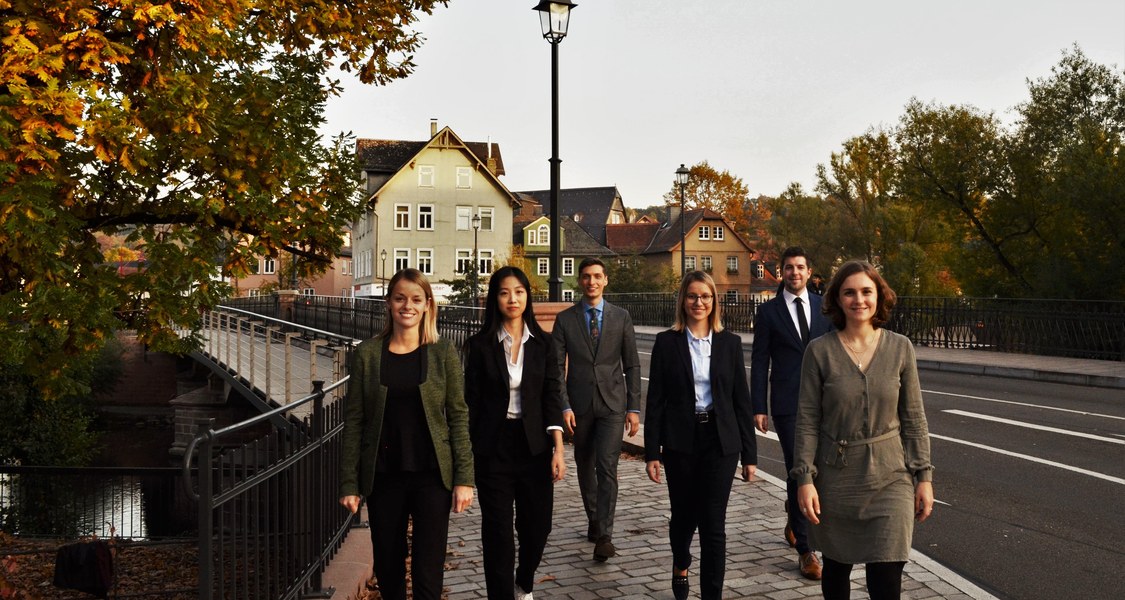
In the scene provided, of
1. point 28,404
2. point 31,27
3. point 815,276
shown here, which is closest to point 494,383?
point 815,276

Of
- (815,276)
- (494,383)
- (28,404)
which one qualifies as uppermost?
(815,276)

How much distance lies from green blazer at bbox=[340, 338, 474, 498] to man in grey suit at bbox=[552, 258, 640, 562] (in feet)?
6.04

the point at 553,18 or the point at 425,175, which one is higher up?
the point at 425,175

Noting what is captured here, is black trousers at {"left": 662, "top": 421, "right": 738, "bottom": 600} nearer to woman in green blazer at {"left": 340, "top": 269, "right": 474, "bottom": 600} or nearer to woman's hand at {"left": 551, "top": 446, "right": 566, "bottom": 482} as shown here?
woman's hand at {"left": 551, "top": 446, "right": 566, "bottom": 482}

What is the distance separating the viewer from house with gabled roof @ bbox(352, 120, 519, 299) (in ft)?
211

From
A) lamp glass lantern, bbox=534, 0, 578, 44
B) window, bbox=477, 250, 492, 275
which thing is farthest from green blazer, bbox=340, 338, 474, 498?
window, bbox=477, 250, 492, 275

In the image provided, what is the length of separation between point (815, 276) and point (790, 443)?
8.87 ft

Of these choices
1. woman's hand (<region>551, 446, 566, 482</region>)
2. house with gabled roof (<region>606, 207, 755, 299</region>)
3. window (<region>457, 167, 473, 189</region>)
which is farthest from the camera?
house with gabled roof (<region>606, 207, 755, 299</region>)

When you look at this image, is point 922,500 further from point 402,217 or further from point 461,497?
point 402,217

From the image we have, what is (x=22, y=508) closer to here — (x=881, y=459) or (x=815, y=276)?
(x=815, y=276)

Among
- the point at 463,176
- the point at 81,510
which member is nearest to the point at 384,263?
the point at 463,176

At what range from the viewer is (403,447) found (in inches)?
164

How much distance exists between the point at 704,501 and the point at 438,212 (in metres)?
61.2

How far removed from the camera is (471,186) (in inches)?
2586
